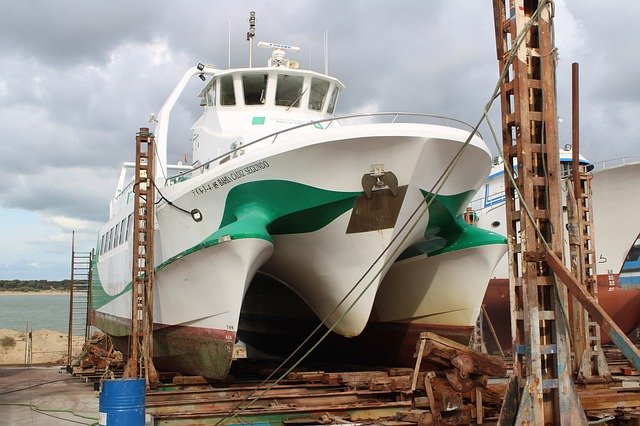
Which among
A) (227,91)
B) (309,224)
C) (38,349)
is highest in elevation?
(227,91)

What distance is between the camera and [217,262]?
380 inches

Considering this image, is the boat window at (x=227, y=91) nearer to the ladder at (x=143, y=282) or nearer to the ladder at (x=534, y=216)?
the ladder at (x=143, y=282)

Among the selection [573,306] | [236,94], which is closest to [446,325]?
[573,306]

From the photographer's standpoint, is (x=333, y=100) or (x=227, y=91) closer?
(x=227, y=91)

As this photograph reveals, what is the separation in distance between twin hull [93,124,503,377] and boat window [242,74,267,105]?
2.81 m

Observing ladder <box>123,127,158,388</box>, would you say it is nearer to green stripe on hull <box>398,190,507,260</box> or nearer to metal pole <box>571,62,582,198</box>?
green stripe on hull <box>398,190,507,260</box>

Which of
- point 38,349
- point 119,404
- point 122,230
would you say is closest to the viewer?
point 119,404

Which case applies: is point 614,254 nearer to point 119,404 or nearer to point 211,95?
point 211,95

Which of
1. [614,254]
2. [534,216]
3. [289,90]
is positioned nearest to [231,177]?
[289,90]

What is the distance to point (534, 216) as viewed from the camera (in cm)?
602

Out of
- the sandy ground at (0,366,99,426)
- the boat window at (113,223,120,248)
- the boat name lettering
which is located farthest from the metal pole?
the boat window at (113,223,120,248)

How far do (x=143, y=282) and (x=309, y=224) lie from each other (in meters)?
2.78

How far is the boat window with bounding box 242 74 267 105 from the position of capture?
43.1 feet

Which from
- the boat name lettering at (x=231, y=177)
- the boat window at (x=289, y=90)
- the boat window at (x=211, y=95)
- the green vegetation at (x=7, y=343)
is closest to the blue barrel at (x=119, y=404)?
the boat name lettering at (x=231, y=177)
